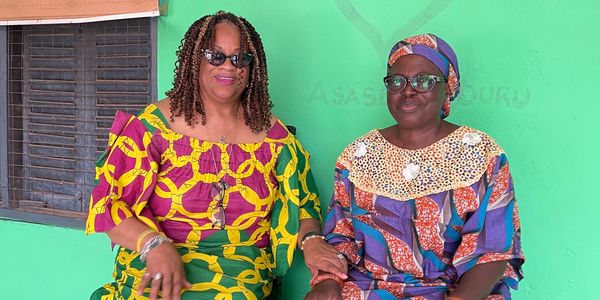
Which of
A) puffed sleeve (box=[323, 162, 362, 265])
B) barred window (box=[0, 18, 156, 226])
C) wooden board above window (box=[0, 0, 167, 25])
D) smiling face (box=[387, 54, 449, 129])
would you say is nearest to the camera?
smiling face (box=[387, 54, 449, 129])

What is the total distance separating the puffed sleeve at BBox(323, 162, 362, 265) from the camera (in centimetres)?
232

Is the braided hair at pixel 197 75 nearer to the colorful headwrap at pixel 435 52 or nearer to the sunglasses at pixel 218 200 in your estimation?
the sunglasses at pixel 218 200

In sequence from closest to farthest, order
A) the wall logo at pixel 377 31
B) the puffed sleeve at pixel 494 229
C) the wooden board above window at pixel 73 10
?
1. the puffed sleeve at pixel 494 229
2. the wall logo at pixel 377 31
3. the wooden board above window at pixel 73 10

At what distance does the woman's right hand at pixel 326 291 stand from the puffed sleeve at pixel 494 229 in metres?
0.42

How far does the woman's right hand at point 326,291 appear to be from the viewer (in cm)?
212

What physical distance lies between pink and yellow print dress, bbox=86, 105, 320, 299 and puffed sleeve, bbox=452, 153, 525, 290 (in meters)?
0.72

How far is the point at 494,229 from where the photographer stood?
81.4 inches

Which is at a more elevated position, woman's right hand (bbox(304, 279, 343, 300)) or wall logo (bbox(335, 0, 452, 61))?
wall logo (bbox(335, 0, 452, 61))

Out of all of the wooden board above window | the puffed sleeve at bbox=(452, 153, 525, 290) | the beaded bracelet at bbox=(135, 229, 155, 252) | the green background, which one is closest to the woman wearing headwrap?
the puffed sleeve at bbox=(452, 153, 525, 290)

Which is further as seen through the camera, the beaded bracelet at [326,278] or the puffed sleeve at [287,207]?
the puffed sleeve at [287,207]

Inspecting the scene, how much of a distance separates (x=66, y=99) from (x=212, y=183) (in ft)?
5.13

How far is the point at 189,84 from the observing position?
2.54m

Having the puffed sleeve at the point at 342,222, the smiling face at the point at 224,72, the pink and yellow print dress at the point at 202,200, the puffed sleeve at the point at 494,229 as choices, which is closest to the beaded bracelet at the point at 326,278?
the puffed sleeve at the point at 342,222

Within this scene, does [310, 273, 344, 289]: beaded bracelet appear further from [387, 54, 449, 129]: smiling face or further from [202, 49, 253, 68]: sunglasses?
[202, 49, 253, 68]: sunglasses
